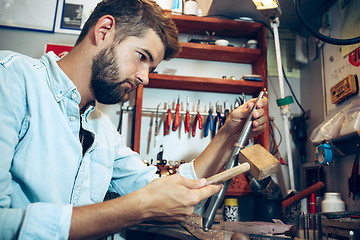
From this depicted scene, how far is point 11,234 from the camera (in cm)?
69

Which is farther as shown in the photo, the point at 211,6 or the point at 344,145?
the point at 211,6

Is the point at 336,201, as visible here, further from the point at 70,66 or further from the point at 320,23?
the point at 70,66

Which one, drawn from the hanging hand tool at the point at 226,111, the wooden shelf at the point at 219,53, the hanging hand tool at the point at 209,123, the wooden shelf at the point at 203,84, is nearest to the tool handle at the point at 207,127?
the hanging hand tool at the point at 209,123

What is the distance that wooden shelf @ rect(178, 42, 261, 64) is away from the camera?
2.01 metres

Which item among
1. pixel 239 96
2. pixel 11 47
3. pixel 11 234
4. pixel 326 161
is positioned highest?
pixel 11 47

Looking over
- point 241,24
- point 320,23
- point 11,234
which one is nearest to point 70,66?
point 11,234

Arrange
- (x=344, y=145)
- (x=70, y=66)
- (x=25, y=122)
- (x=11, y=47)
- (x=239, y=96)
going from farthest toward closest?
(x=239, y=96) → (x=11, y=47) → (x=344, y=145) → (x=70, y=66) → (x=25, y=122)

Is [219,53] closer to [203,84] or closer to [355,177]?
[203,84]

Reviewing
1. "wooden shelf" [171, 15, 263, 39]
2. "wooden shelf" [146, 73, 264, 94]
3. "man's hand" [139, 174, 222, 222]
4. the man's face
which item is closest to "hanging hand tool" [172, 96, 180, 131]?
"wooden shelf" [146, 73, 264, 94]

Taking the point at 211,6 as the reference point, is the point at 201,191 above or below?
below

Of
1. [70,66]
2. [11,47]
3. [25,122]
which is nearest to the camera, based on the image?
[25,122]

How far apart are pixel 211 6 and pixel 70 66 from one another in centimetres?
125

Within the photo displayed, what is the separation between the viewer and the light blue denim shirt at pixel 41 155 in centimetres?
70

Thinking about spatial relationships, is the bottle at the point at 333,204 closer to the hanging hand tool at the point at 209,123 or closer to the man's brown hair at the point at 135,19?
the hanging hand tool at the point at 209,123
